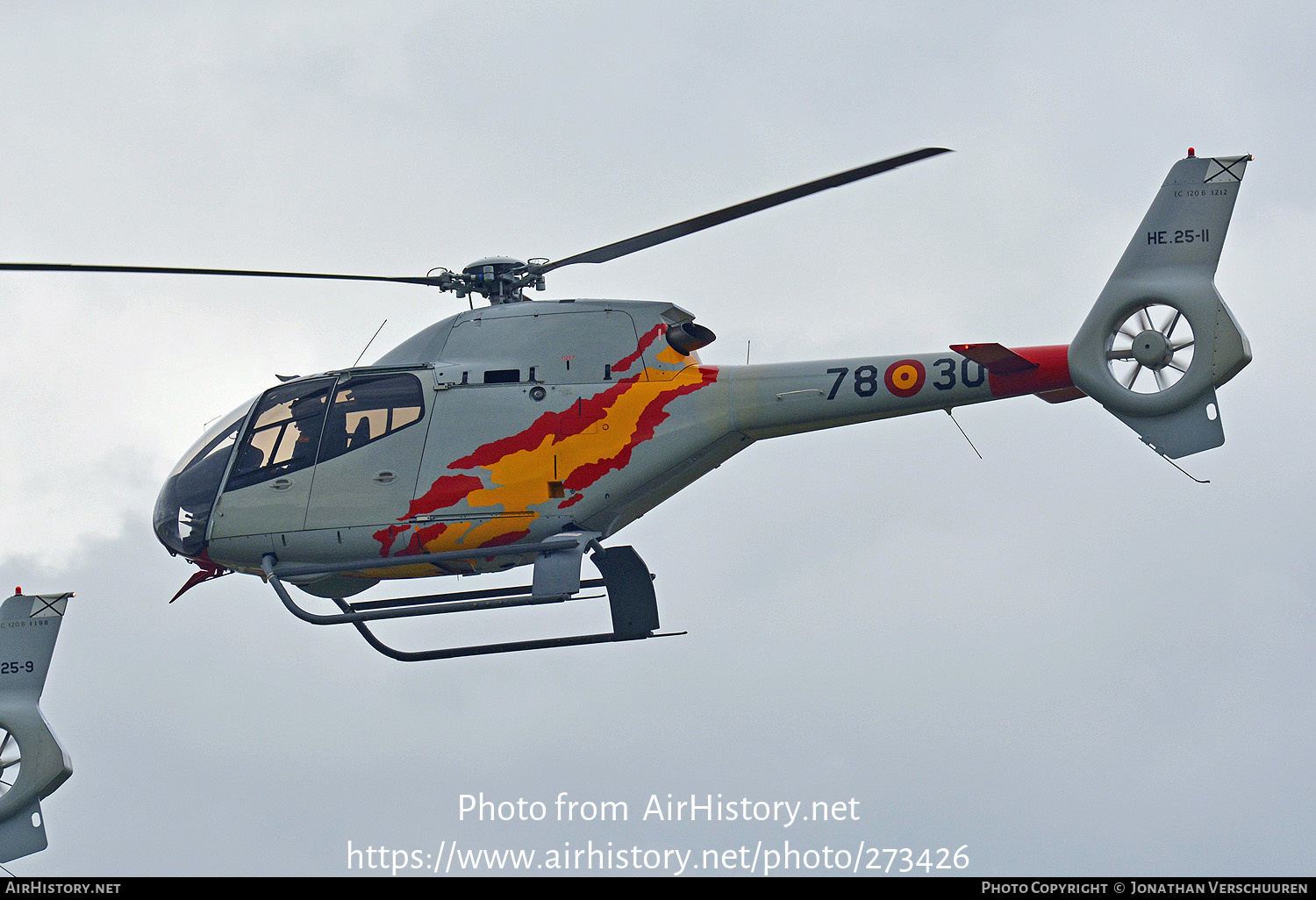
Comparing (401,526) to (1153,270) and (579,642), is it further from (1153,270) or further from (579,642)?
(1153,270)

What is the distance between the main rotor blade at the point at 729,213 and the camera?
18562 mm

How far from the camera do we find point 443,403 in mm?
21453

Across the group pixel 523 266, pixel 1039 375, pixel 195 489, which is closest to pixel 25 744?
pixel 195 489

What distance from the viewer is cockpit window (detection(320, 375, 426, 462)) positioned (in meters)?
21.5

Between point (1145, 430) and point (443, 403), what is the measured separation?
8.18 metres

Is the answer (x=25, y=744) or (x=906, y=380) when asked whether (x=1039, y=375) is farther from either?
(x=25, y=744)

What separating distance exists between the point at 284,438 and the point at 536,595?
12.6ft

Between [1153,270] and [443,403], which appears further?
[443,403]

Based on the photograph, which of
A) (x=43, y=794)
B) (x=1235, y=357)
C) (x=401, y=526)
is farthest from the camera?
(x=43, y=794)

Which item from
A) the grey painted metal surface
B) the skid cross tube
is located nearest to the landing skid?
the skid cross tube

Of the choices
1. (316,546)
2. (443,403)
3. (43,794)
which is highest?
(443,403)

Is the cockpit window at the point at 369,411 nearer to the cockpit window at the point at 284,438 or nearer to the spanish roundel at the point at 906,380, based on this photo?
the cockpit window at the point at 284,438

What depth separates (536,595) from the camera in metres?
20.5
